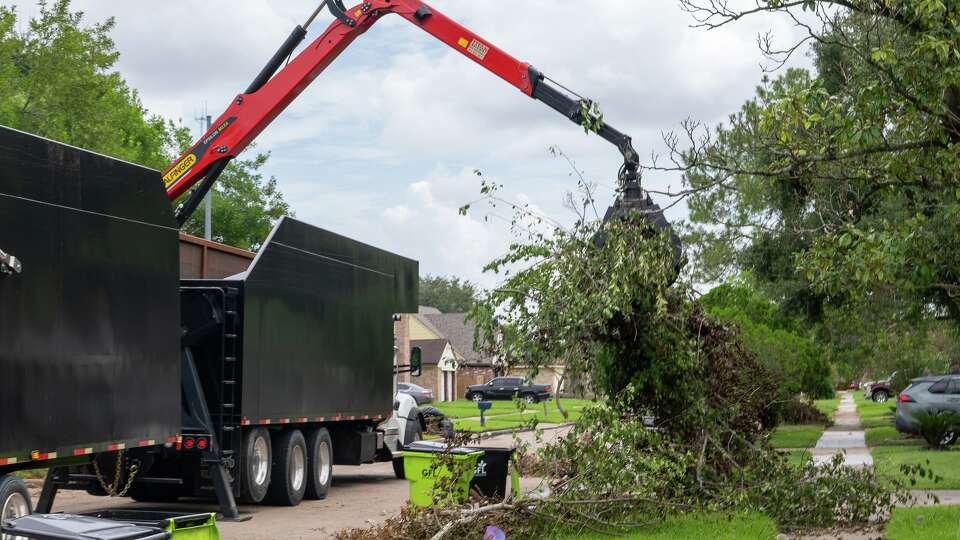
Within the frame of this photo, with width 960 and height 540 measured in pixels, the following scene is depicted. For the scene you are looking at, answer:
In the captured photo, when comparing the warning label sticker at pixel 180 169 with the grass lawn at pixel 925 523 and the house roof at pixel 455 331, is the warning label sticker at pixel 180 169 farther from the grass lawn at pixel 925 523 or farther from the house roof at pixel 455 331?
the house roof at pixel 455 331

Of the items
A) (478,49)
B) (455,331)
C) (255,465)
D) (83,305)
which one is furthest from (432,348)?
(83,305)

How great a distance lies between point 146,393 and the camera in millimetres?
11734

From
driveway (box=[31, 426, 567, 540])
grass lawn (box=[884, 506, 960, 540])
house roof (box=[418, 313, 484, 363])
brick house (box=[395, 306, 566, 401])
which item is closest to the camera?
grass lawn (box=[884, 506, 960, 540])

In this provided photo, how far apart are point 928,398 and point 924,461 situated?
821 centimetres

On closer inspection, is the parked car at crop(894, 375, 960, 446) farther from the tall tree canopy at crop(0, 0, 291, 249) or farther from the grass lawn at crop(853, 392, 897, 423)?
the tall tree canopy at crop(0, 0, 291, 249)

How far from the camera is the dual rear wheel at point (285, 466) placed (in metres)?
14.5

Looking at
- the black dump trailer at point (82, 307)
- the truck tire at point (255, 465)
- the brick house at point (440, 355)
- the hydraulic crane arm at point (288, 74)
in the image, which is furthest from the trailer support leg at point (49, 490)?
the brick house at point (440, 355)

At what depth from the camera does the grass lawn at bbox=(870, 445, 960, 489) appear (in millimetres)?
16500

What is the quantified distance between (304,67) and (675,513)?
9.30m

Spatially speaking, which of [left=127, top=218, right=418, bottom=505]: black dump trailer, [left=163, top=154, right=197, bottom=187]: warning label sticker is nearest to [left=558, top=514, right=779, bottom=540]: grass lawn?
[left=127, top=218, right=418, bottom=505]: black dump trailer

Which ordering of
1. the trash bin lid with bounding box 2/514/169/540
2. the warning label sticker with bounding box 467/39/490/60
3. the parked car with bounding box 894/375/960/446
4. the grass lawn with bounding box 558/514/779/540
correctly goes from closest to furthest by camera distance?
the trash bin lid with bounding box 2/514/169/540
the grass lawn with bounding box 558/514/779/540
the warning label sticker with bounding box 467/39/490/60
the parked car with bounding box 894/375/960/446

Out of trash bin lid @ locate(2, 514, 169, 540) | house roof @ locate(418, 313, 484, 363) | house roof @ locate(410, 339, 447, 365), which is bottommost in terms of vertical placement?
trash bin lid @ locate(2, 514, 169, 540)

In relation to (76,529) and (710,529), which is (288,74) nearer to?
(710,529)

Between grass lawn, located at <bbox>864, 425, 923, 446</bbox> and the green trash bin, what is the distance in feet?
55.9
